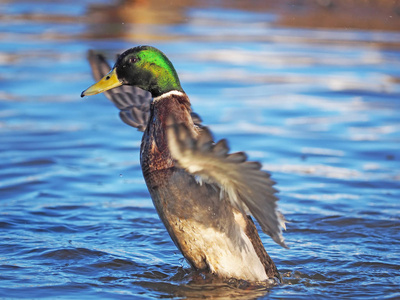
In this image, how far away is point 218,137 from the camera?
8133mm

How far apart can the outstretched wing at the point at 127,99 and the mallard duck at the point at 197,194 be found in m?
1.00

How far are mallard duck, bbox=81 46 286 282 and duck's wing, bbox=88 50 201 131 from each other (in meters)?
1.00

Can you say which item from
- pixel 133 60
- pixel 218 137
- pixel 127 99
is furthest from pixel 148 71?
pixel 218 137

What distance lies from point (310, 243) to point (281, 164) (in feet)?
6.08

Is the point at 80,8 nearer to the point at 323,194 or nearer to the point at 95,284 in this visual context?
the point at 323,194

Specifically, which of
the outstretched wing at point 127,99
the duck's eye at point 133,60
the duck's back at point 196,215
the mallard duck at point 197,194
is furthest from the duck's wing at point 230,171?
the outstretched wing at point 127,99

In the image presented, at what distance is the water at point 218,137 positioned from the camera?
198 inches

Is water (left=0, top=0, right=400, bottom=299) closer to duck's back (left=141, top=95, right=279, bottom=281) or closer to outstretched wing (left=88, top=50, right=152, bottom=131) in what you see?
duck's back (left=141, top=95, right=279, bottom=281)

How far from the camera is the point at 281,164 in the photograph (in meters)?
7.45

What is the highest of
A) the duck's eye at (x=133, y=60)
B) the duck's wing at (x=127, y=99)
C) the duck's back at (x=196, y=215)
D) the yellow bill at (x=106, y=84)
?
the duck's wing at (x=127, y=99)

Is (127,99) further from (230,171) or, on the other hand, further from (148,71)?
(230,171)

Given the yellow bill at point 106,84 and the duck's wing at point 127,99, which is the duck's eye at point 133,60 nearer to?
the yellow bill at point 106,84

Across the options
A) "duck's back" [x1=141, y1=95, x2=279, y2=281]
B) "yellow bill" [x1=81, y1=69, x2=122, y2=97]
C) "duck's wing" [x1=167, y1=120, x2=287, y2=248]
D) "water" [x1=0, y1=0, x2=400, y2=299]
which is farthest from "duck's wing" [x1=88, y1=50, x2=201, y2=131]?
"duck's wing" [x1=167, y1=120, x2=287, y2=248]

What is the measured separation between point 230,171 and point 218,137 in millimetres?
4275
